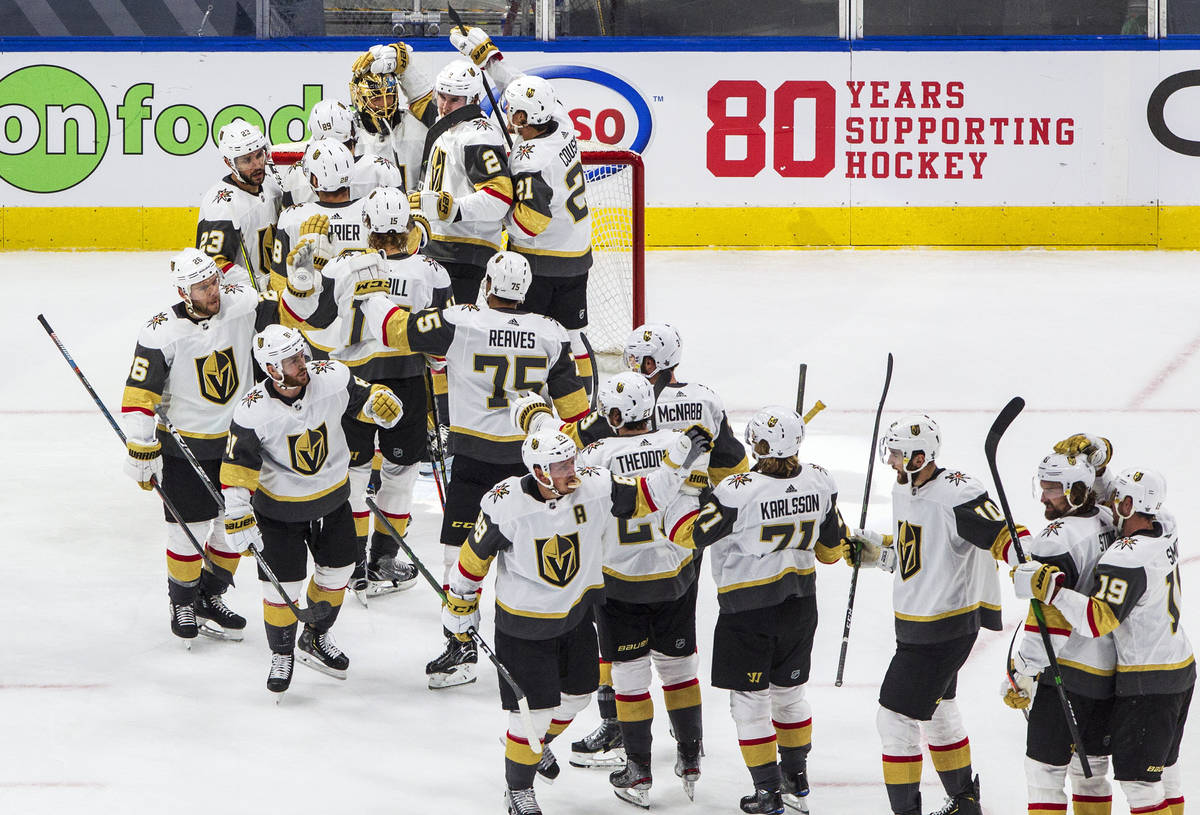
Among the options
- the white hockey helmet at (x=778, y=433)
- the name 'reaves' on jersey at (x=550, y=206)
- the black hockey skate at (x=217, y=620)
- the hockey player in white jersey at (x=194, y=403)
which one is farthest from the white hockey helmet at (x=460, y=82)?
the white hockey helmet at (x=778, y=433)

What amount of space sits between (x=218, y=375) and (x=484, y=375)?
1.01 m

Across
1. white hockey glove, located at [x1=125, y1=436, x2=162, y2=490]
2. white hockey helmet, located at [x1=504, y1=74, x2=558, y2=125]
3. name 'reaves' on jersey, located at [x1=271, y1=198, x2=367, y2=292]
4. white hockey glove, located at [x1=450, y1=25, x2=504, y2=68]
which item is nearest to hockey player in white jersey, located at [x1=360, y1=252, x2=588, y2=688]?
name 'reaves' on jersey, located at [x1=271, y1=198, x2=367, y2=292]

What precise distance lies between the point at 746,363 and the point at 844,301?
59.5 inches

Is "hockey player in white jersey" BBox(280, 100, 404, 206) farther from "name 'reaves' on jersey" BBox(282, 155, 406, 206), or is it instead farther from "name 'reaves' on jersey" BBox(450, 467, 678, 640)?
"name 'reaves' on jersey" BBox(450, 467, 678, 640)

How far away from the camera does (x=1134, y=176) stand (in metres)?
11.5

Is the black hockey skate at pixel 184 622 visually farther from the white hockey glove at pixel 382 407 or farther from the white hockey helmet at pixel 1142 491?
the white hockey helmet at pixel 1142 491

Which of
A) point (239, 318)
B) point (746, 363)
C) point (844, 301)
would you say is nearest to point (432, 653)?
point (239, 318)

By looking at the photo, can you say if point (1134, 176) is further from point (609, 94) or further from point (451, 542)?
point (451, 542)

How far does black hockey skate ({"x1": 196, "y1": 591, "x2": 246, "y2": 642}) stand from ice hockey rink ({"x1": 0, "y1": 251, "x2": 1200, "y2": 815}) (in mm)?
75

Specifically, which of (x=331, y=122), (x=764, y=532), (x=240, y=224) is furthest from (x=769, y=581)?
(x=331, y=122)

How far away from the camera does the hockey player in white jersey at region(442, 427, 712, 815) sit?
454cm

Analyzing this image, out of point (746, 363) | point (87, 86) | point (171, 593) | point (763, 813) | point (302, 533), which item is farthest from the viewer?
point (87, 86)

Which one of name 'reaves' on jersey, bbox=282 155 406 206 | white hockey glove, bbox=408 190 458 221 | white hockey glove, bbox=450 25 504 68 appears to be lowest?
white hockey glove, bbox=408 190 458 221

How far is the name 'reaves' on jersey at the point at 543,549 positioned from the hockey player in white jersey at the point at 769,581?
10.6 inches
